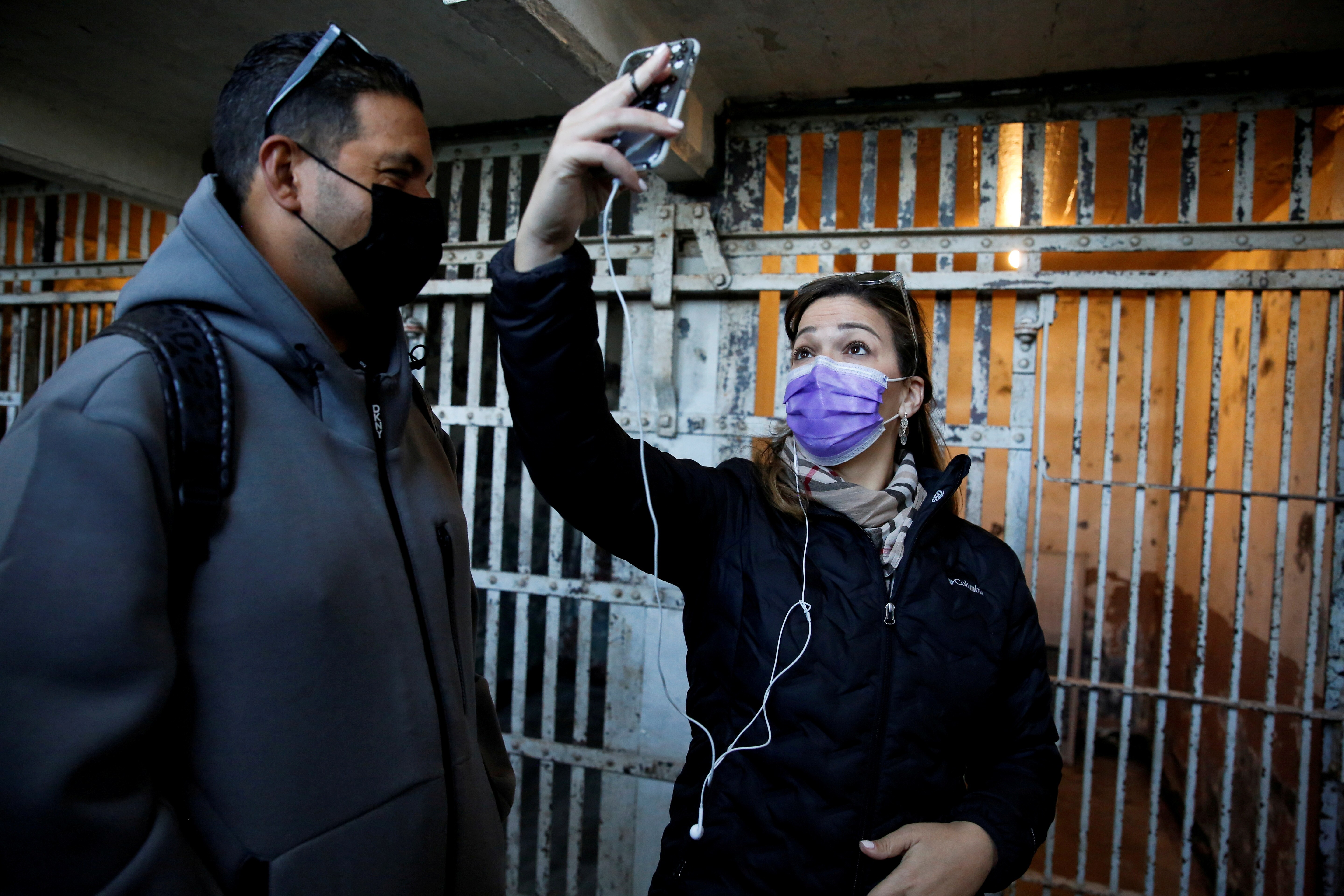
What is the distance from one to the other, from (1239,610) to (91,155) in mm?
5091

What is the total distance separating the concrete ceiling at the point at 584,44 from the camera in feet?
7.38

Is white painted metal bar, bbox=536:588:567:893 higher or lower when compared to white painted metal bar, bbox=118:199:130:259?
lower

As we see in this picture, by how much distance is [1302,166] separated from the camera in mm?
2521

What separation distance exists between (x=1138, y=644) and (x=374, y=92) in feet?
22.3

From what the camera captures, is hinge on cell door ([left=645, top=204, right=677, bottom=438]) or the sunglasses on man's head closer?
the sunglasses on man's head

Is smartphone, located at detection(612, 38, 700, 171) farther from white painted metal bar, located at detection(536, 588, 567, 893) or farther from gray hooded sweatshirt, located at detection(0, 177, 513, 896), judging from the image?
white painted metal bar, located at detection(536, 588, 567, 893)

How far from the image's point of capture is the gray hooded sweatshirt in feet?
2.71

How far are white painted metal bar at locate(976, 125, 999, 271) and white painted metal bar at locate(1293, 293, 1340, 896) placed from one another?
1121 mm

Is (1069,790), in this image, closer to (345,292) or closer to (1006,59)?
(1006,59)

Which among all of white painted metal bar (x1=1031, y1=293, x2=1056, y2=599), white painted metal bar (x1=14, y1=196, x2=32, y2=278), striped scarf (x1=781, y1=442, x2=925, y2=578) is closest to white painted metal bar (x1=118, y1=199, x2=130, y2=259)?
white painted metal bar (x1=14, y1=196, x2=32, y2=278)

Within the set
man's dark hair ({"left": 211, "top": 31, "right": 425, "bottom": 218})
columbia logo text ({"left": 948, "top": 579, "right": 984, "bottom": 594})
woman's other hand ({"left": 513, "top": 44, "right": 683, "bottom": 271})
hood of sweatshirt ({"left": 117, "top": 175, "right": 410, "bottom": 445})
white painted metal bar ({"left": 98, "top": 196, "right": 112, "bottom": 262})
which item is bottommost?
columbia logo text ({"left": 948, "top": 579, "right": 984, "bottom": 594})

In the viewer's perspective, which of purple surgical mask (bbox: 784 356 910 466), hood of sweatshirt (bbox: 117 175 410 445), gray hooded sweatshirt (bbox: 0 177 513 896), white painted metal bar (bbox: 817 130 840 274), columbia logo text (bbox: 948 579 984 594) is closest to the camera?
gray hooded sweatshirt (bbox: 0 177 513 896)

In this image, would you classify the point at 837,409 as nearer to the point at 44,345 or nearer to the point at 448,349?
the point at 448,349

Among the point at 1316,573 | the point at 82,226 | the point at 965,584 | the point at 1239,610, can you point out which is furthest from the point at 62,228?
the point at 1316,573
